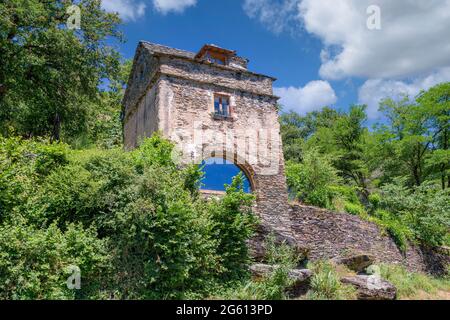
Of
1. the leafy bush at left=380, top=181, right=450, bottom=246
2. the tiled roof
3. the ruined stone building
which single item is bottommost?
the leafy bush at left=380, top=181, right=450, bottom=246

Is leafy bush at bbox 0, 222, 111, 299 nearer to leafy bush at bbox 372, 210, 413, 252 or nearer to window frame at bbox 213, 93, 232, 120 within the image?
window frame at bbox 213, 93, 232, 120

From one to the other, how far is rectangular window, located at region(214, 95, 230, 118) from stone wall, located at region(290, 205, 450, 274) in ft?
16.2

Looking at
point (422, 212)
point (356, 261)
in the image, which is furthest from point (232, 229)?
point (422, 212)

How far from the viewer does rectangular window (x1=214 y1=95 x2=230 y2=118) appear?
44.8 ft

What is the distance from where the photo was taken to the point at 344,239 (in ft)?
47.3

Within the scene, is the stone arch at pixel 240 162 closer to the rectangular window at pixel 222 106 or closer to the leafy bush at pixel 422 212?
the rectangular window at pixel 222 106

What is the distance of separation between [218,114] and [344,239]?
7853 mm

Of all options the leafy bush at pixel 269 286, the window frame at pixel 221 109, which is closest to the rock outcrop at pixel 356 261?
the leafy bush at pixel 269 286

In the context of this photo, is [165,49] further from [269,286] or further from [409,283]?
[409,283]

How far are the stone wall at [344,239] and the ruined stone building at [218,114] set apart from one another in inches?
40.3

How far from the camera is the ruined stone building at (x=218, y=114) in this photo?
12.7 metres

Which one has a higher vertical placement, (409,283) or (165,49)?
(165,49)

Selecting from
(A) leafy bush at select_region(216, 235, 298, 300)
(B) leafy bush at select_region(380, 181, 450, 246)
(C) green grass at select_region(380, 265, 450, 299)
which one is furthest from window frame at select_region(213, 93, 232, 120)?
(B) leafy bush at select_region(380, 181, 450, 246)

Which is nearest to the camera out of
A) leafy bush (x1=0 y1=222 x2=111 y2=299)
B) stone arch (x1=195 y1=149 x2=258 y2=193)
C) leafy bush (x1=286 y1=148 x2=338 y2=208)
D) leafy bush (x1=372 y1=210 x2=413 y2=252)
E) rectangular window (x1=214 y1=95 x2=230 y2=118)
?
leafy bush (x1=0 y1=222 x2=111 y2=299)
